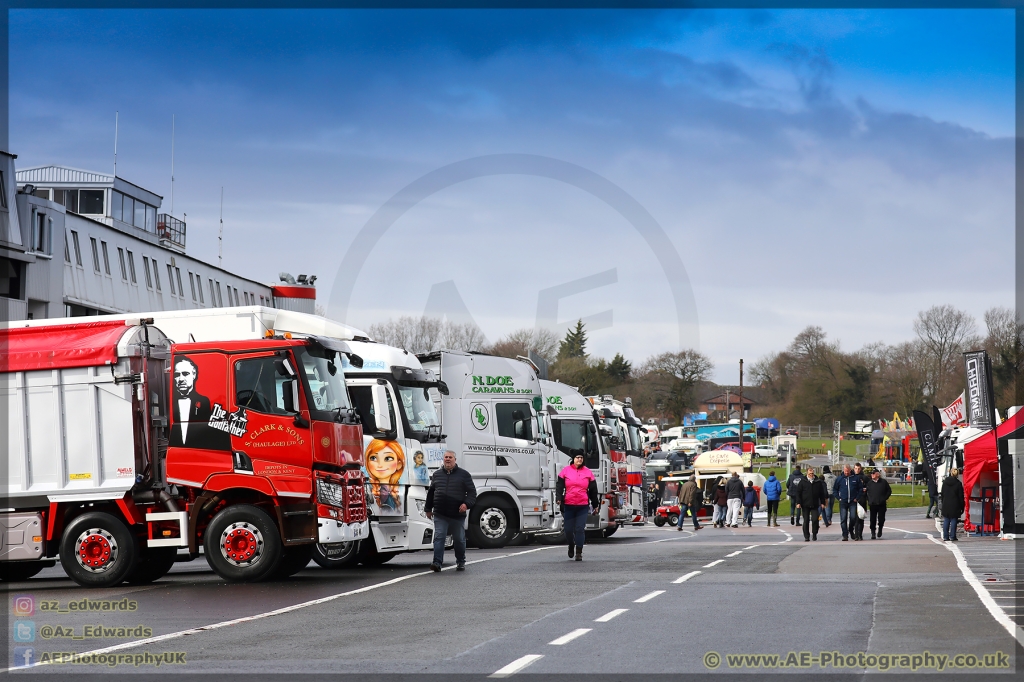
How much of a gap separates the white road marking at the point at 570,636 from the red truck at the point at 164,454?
550 cm

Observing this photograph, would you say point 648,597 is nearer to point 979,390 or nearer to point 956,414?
point 979,390

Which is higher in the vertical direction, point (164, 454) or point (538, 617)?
point (164, 454)

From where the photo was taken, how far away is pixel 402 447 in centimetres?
1898

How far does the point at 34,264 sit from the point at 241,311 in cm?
2635

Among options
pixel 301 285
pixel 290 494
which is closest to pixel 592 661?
pixel 290 494

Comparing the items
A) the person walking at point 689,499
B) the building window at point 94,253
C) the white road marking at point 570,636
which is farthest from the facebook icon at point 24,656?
the building window at point 94,253

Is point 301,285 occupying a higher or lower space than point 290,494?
higher

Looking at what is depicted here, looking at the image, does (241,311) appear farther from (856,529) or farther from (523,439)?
(856,529)

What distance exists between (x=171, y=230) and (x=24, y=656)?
162 feet

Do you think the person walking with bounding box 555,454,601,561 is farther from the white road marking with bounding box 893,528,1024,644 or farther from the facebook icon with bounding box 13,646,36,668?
the facebook icon with bounding box 13,646,36,668

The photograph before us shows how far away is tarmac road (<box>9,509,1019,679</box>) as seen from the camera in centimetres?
896

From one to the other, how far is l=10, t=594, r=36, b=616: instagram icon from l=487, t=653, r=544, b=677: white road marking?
259 inches

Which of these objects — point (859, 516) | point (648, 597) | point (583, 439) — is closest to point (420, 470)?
point (648, 597)

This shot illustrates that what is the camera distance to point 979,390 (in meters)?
33.0
